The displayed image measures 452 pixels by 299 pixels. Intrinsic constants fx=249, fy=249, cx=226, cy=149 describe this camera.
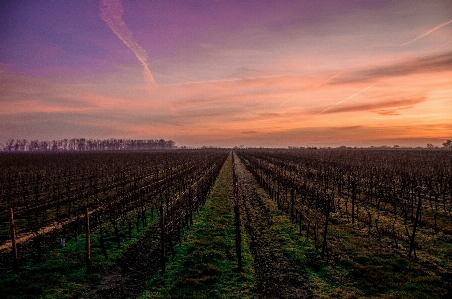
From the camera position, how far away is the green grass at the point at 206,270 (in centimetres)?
797

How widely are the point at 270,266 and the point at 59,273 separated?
7.74 metres

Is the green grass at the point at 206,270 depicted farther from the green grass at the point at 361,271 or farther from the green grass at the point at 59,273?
the green grass at the point at 59,273

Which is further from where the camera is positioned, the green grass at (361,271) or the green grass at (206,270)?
the green grass at (206,270)

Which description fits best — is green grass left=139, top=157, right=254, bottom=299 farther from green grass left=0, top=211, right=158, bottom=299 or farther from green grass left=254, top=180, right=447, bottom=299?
green grass left=0, top=211, right=158, bottom=299

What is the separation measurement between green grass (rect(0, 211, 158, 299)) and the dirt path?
5.81 m

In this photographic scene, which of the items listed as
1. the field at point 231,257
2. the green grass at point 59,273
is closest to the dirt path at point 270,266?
the field at point 231,257

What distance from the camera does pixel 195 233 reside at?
13438mm

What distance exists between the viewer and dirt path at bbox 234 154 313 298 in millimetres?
8008

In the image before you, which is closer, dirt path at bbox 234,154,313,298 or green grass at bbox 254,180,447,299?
green grass at bbox 254,180,447,299

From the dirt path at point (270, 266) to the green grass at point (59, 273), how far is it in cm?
581

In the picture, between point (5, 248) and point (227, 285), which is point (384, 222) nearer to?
point (227, 285)

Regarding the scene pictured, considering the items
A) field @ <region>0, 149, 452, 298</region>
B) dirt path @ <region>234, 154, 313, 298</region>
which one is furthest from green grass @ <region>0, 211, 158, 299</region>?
dirt path @ <region>234, 154, 313, 298</region>

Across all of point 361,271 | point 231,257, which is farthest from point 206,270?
point 361,271

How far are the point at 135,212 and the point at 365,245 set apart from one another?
1385 centimetres
